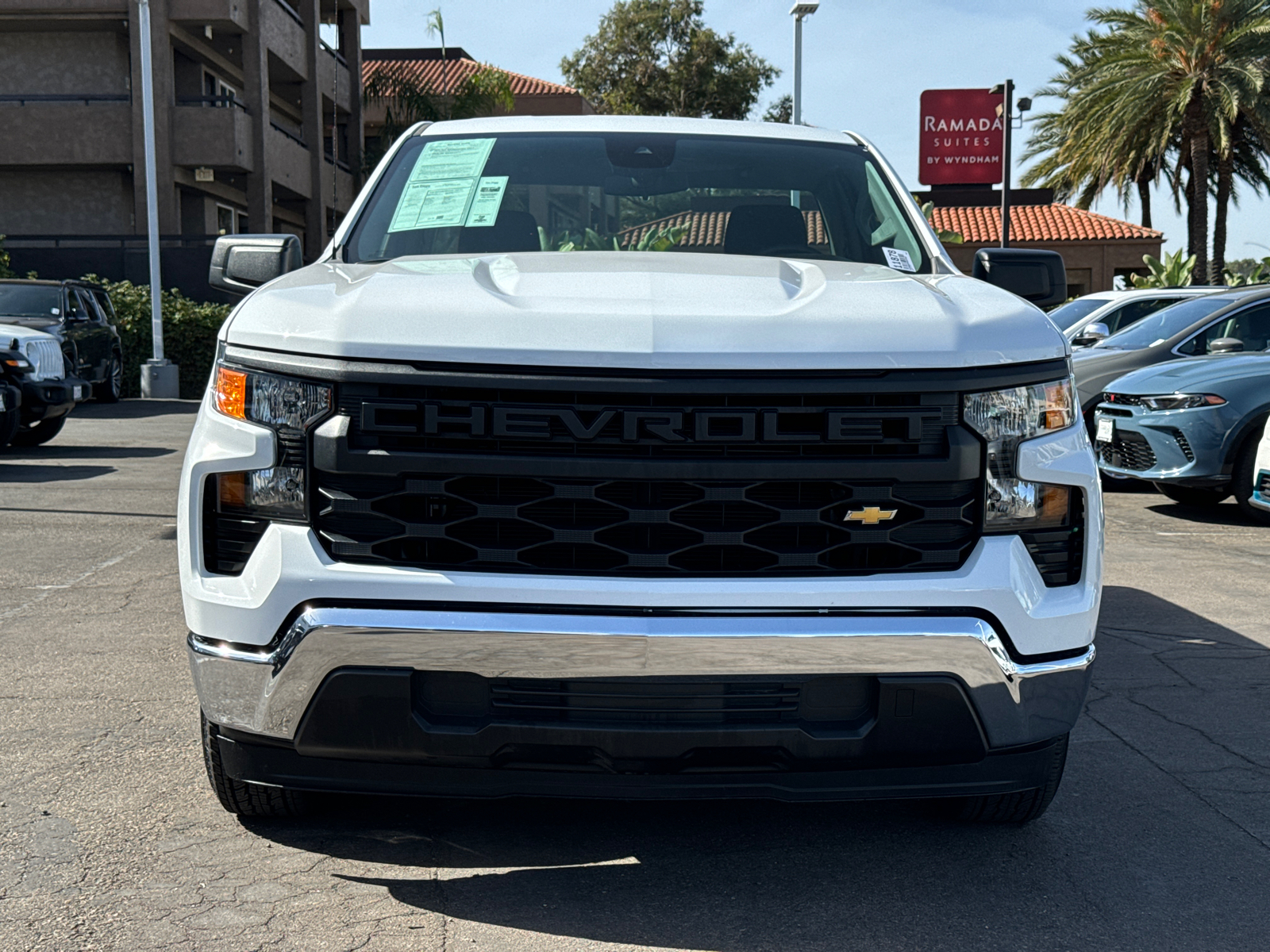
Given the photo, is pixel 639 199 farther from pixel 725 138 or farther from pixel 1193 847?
pixel 1193 847

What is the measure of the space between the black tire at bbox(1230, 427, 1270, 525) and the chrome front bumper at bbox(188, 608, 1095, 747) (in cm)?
719

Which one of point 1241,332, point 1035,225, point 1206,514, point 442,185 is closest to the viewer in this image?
point 442,185

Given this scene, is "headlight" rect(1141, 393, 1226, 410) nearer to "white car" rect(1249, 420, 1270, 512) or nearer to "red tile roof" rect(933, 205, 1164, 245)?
"white car" rect(1249, 420, 1270, 512)

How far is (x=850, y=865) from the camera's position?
3248mm

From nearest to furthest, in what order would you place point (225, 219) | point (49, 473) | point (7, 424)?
1. point (49, 473)
2. point (7, 424)
3. point (225, 219)

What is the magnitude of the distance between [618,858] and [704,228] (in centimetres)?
204

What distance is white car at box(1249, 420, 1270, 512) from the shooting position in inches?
334

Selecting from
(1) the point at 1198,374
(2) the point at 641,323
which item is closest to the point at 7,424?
(1) the point at 1198,374

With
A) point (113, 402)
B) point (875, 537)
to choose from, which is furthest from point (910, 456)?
point (113, 402)

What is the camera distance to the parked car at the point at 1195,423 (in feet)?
30.2

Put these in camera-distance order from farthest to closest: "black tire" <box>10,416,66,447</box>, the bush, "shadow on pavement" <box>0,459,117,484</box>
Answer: the bush → "black tire" <box>10,416,66,447</box> → "shadow on pavement" <box>0,459,117,484</box>

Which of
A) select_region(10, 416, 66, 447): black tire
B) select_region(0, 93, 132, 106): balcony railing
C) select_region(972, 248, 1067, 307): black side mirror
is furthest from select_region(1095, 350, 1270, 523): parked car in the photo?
select_region(0, 93, 132, 106): balcony railing

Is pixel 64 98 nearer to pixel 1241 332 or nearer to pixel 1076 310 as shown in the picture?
pixel 1076 310

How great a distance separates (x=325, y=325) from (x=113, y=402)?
19.0 meters
